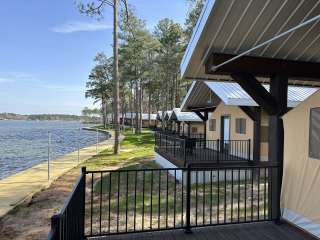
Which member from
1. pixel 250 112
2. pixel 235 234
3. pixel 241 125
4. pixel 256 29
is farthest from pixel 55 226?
pixel 241 125

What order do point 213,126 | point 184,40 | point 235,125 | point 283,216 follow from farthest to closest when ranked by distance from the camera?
1. point 184,40
2. point 213,126
3. point 235,125
4. point 283,216

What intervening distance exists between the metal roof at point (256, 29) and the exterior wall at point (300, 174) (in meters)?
0.97

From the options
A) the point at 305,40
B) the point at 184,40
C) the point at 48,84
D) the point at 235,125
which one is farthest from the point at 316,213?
the point at 48,84

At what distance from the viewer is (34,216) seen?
7.07 m

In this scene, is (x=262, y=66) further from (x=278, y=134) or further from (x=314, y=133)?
(x=314, y=133)

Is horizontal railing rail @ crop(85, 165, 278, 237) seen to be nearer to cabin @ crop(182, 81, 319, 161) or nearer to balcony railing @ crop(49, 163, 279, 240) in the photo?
balcony railing @ crop(49, 163, 279, 240)

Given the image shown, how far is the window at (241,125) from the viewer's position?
45.2ft

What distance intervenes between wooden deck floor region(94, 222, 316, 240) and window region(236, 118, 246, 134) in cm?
910

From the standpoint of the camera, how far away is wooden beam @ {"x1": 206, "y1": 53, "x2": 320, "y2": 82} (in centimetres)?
511

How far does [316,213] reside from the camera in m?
4.54

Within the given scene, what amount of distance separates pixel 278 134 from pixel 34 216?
5.67 meters

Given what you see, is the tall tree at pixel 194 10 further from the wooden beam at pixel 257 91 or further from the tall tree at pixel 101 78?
the tall tree at pixel 101 78

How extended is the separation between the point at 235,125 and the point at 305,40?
9.95m

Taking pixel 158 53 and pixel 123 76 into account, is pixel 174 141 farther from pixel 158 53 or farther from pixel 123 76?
pixel 123 76
